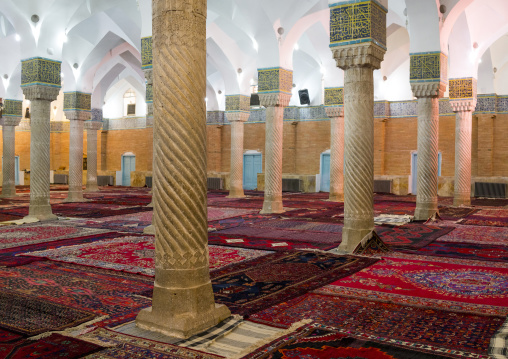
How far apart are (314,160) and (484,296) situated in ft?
44.8

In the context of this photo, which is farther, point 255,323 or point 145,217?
point 145,217

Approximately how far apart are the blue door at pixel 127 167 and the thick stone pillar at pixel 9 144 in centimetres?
645

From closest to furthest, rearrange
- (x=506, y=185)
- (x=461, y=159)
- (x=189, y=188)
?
1. (x=189, y=188)
2. (x=461, y=159)
3. (x=506, y=185)

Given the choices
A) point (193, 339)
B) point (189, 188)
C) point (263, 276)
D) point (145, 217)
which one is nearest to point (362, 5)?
point (263, 276)

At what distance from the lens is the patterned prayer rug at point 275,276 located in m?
3.61

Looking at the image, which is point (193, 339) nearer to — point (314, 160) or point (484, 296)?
point (484, 296)

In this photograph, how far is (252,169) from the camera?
18344 mm

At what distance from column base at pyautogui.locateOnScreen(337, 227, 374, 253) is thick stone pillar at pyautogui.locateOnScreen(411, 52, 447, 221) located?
3121 mm

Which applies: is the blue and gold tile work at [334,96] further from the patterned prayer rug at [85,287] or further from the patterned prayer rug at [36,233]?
the patterned prayer rug at [85,287]

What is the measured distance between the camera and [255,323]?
10.1ft

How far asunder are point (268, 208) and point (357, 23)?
4607 mm

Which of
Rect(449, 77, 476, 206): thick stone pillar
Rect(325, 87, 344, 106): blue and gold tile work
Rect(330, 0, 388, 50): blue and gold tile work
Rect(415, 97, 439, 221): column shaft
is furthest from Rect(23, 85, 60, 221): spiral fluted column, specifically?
Rect(449, 77, 476, 206): thick stone pillar

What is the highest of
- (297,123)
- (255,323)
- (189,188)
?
(297,123)

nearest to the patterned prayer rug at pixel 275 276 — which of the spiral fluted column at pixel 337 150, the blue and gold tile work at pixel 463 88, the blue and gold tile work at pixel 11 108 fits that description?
the blue and gold tile work at pixel 463 88
